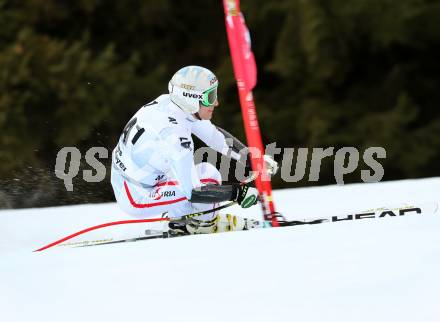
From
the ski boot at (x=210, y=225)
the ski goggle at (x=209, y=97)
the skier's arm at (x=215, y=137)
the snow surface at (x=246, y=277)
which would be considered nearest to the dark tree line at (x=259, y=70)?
the skier's arm at (x=215, y=137)

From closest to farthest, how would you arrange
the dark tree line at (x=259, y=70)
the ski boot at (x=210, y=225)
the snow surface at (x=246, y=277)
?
the snow surface at (x=246, y=277)
the ski boot at (x=210, y=225)
the dark tree line at (x=259, y=70)

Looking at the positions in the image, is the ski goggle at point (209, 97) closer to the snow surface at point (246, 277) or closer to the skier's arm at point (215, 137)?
the skier's arm at point (215, 137)

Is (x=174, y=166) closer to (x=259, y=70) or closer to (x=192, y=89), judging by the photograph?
(x=192, y=89)

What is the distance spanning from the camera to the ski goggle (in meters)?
4.59

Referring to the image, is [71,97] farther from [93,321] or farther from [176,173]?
[93,321]

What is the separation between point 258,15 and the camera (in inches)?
452

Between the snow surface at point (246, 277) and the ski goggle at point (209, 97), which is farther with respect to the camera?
the ski goggle at point (209, 97)

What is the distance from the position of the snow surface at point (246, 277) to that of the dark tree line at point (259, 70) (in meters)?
5.46

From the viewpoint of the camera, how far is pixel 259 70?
1234 cm

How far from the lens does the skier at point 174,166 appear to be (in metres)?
4.43

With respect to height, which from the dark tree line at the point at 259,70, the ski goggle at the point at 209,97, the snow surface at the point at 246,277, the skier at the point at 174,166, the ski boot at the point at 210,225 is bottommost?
the snow surface at the point at 246,277

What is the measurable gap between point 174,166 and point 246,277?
1.21 metres

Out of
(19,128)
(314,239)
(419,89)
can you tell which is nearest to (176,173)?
(314,239)

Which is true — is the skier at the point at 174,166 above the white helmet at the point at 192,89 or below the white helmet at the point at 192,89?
below
